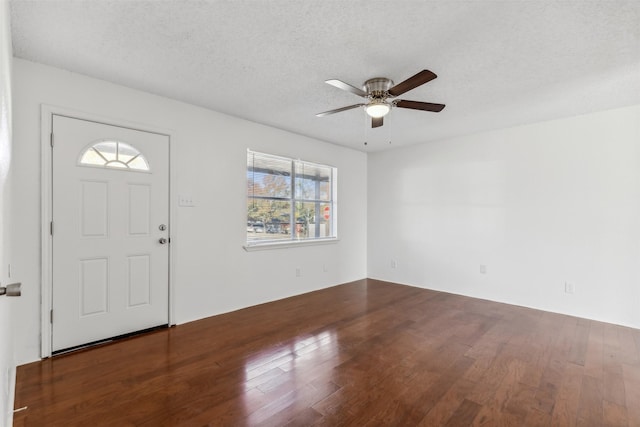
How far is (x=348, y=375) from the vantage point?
7.59 feet

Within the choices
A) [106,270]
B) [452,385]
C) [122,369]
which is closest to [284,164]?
[106,270]

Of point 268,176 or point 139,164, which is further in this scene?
point 268,176

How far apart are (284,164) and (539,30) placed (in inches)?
128

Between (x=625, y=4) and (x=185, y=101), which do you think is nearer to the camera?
(x=625, y=4)

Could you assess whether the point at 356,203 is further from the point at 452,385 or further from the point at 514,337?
the point at 452,385

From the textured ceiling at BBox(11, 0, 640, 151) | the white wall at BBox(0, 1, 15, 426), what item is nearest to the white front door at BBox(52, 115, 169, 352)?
the textured ceiling at BBox(11, 0, 640, 151)

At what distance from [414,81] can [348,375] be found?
7.40 feet

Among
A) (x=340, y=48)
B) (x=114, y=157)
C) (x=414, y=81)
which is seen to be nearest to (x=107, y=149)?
(x=114, y=157)

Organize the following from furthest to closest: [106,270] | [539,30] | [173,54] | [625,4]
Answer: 1. [106,270]
2. [173,54]
3. [539,30]
4. [625,4]

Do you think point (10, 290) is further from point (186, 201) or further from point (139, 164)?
point (186, 201)

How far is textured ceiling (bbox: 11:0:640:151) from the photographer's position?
1.85 metres

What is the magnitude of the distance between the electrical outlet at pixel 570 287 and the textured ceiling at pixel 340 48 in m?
2.09

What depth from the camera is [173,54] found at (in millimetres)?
2348

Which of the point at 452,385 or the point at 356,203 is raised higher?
the point at 356,203
